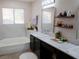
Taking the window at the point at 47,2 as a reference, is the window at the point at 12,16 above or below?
below

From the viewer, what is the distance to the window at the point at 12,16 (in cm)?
576

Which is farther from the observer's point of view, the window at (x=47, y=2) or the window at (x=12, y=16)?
the window at (x=12, y=16)

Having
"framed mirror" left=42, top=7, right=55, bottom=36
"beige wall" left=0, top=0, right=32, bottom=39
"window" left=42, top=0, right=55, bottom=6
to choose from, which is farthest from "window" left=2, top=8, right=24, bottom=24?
"framed mirror" left=42, top=7, right=55, bottom=36

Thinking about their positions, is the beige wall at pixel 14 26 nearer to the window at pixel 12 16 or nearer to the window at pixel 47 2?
the window at pixel 12 16

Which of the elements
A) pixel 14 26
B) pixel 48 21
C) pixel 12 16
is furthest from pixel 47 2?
pixel 14 26

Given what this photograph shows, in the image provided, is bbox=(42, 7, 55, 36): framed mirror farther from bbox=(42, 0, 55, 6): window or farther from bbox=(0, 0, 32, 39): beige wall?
bbox=(0, 0, 32, 39): beige wall

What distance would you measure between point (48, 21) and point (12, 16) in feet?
8.78

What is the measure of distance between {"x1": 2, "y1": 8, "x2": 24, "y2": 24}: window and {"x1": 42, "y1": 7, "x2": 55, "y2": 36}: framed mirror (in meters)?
2.07

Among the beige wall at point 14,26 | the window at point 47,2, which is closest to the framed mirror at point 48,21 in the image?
the window at point 47,2

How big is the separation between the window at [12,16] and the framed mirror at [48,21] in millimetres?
2071

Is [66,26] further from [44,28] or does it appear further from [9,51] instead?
[9,51]

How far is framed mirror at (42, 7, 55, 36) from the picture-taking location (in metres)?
3.78

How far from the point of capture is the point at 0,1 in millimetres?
5512

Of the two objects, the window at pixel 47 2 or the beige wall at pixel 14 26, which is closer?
the window at pixel 47 2
